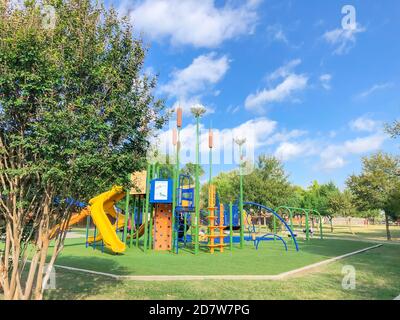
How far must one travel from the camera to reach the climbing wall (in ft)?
52.3

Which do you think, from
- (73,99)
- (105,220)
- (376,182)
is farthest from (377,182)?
(73,99)

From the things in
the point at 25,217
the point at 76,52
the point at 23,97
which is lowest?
the point at 25,217

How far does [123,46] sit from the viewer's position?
542 centimetres

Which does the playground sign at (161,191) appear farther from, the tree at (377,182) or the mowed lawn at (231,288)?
the tree at (377,182)

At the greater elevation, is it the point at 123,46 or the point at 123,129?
the point at 123,46

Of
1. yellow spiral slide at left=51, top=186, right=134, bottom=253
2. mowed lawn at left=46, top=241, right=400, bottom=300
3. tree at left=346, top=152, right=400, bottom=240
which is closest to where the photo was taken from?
mowed lawn at left=46, top=241, right=400, bottom=300

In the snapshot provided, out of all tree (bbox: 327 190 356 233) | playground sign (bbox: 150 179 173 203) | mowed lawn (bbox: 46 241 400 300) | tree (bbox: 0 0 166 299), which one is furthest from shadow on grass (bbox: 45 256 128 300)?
tree (bbox: 327 190 356 233)

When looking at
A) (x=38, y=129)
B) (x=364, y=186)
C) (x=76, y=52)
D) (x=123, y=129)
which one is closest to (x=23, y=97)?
(x=38, y=129)

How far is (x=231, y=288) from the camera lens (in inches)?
286

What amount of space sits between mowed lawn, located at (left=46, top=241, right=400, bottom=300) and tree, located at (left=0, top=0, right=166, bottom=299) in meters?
1.99

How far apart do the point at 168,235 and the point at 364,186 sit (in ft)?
61.7

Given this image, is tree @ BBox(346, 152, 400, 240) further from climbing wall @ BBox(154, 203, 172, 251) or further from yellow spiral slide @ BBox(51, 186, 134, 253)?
yellow spiral slide @ BBox(51, 186, 134, 253)

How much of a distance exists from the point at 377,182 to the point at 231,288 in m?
23.3
